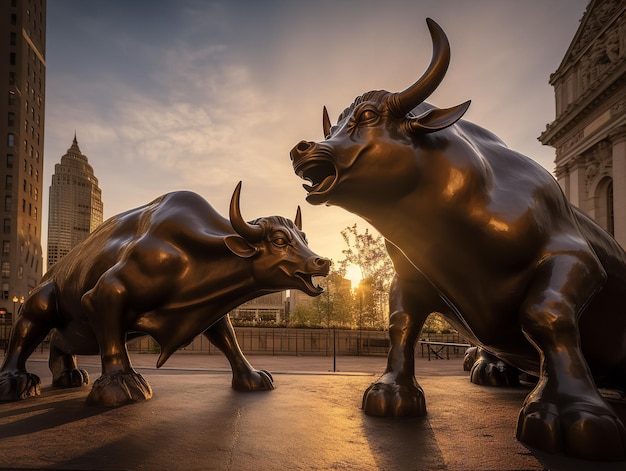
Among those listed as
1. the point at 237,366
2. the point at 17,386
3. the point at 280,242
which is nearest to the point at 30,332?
the point at 17,386

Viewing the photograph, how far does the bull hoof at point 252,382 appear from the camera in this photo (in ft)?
12.4

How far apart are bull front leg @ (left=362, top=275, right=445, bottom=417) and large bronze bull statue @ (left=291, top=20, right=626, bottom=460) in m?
0.01

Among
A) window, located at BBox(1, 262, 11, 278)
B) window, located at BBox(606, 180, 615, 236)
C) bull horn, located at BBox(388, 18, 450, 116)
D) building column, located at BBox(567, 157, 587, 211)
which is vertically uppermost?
building column, located at BBox(567, 157, 587, 211)

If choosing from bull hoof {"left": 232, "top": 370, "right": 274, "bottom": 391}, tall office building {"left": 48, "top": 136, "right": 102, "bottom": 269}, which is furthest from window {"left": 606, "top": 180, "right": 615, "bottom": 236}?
tall office building {"left": 48, "top": 136, "right": 102, "bottom": 269}

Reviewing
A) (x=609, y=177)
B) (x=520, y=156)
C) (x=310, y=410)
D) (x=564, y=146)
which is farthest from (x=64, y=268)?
(x=564, y=146)

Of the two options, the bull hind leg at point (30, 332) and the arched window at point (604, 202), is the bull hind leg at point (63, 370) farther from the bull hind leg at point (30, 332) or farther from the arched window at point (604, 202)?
the arched window at point (604, 202)

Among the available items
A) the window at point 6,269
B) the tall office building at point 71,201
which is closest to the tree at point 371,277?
the window at point 6,269

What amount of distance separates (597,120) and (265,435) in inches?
1343

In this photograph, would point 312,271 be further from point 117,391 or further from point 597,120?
point 597,120

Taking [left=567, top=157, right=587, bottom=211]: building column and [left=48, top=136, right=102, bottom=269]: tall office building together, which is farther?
[left=48, top=136, right=102, bottom=269]: tall office building

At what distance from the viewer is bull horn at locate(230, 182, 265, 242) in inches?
136

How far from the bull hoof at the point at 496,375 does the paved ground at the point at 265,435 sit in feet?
1.74

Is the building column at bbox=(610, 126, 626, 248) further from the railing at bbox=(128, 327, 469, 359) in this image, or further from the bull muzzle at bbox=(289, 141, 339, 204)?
the bull muzzle at bbox=(289, 141, 339, 204)

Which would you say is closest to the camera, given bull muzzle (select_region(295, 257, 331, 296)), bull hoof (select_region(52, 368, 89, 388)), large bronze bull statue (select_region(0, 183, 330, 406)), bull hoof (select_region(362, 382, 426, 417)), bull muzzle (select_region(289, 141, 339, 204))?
bull muzzle (select_region(289, 141, 339, 204))
